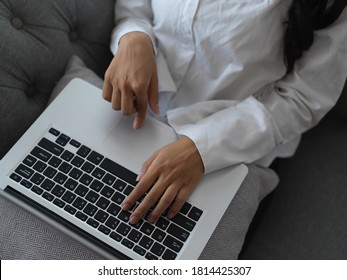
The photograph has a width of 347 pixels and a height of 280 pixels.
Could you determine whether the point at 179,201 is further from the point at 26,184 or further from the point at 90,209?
the point at 26,184

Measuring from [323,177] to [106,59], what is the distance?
506 mm

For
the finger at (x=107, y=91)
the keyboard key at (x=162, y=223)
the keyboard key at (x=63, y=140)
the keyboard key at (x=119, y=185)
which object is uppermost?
the finger at (x=107, y=91)

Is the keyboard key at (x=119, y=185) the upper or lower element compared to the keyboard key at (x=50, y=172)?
lower

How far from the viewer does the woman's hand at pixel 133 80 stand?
70 cm

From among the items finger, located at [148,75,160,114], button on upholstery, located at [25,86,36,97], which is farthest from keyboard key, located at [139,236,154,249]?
button on upholstery, located at [25,86,36,97]

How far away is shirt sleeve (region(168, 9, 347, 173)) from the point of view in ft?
2.31

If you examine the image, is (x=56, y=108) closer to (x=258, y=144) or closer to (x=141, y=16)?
(x=141, y=16)

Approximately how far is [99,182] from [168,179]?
105mm

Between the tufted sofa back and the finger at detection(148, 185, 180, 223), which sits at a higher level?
the tufted sofa back

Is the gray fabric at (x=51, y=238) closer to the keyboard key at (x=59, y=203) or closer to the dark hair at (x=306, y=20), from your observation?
the keyboard key at (x=59, y=203)

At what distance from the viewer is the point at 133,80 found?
0.70 metres

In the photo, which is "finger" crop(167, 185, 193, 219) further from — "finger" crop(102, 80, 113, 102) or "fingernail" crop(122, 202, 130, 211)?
"finger" crop(102, 80, 113, 102)

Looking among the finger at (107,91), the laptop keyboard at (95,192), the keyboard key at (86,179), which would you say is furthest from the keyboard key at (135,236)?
the finger at (107,91)

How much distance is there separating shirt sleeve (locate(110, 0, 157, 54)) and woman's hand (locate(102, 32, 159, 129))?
0.05m
